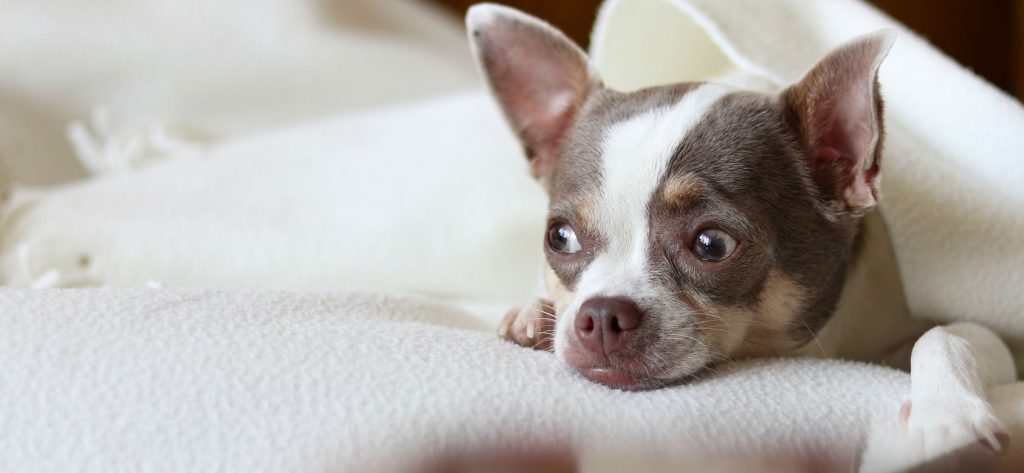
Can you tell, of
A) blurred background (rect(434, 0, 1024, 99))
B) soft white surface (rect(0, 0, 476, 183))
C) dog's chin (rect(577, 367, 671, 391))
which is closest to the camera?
dog's chin (rect(577, 367, 671, 391))

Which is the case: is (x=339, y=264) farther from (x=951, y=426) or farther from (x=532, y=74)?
(x=951, y=426)

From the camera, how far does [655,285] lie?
138cm

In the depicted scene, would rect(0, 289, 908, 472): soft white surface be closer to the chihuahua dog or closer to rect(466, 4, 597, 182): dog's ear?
the chihuahua dog

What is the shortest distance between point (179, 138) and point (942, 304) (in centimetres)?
187

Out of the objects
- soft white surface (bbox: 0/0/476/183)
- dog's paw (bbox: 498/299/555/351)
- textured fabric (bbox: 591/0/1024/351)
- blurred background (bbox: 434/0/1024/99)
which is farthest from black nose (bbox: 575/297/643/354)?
blurred background (bbox: 434/0/1024/99)

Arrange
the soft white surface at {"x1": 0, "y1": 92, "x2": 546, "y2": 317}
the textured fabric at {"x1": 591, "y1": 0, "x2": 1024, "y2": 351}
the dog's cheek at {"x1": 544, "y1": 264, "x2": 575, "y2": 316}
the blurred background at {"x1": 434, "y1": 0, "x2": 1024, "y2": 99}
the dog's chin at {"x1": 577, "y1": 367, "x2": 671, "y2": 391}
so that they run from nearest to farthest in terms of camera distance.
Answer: the dog's chin at {"x1": 577, "y1": 367, "x2": 671, "y2": 391}, the dog's cheek at {"x1": 544, "y1": 264, "x2": 575, "y2": 316}, the textured fabric at {"x1": 591, "y1": 0, "x2": 1024, "y2": 351}, the soft white surface at {"x1": 0, "y1": 92, "x2": 546, "y2": 317}, the blurred background at {"x1": 434, "y1": 0, "x2": 1024, "y2": 99}

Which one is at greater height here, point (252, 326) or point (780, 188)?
point (780, 188)

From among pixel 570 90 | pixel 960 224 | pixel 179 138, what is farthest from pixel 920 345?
pixel 179 138

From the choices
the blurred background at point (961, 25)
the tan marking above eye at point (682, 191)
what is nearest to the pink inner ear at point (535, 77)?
the tan marking above eye at point (682, 191)

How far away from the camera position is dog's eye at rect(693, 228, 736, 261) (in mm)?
1394

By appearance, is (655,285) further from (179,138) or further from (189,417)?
(179,138)

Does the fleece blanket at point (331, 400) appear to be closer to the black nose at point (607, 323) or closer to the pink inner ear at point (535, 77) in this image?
the black nose at point (607, 323)

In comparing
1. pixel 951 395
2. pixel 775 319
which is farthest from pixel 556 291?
pixel 951 395

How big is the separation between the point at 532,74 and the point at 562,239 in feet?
1.27
